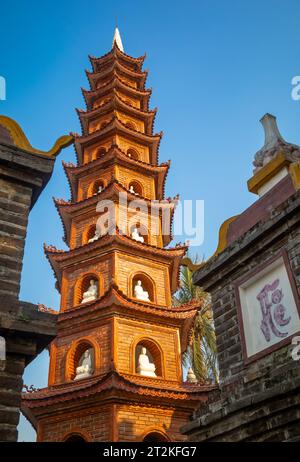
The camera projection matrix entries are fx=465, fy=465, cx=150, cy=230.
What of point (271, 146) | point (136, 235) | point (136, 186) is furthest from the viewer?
point (136, 186)

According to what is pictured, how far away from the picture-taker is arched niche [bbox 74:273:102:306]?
17281 millimetres

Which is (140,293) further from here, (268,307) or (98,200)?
(268,307)

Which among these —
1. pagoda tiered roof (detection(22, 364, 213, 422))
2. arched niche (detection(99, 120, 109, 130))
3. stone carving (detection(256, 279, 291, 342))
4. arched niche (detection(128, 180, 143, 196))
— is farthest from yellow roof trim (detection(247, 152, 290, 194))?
arched niche (detection(99, 120, 109, 130))

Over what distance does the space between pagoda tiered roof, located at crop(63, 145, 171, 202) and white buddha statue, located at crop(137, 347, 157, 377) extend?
27.4 feet

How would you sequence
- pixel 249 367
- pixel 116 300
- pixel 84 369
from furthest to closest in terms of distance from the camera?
1. pixel 116 300
2. pixel 84 369
3. pixel 249 367

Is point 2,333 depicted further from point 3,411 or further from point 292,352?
point 292,352

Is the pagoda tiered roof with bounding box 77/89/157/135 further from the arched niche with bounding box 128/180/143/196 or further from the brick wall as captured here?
the brick wall

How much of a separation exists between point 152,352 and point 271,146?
33.8 ft

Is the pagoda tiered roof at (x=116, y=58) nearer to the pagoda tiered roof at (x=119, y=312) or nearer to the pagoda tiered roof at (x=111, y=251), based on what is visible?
the pagoda tiered roof at (x=111, y=251)

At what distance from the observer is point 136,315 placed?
16016mm

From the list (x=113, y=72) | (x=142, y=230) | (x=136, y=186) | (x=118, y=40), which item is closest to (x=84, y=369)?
(x=142, y=230)

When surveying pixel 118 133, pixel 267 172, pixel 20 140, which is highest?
pixel 118 133

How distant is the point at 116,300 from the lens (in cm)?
1555
